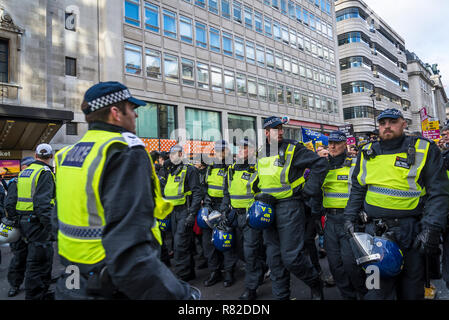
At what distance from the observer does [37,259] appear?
14.2 feet

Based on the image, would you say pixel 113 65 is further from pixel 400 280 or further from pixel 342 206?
pixel 400 280

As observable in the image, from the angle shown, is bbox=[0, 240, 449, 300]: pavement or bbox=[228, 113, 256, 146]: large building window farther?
bbox=[228, 113, 256, 146]: large building window

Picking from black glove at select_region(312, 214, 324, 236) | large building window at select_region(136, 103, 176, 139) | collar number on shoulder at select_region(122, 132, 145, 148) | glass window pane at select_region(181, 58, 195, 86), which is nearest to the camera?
collar number on shoulder at select_region(122, 132, 145, 148)

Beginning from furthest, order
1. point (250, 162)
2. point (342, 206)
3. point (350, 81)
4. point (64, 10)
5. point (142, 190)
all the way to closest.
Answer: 1. point (350, 81)
2. point (64, 10)
3. point (250, 162)
4. point (342, 206)
5. point (142, 190)

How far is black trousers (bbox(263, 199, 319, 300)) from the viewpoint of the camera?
3.75m

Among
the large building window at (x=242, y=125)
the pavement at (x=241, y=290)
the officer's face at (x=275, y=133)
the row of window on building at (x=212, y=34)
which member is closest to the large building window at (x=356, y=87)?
the row of window on building at (x=212, y=34)

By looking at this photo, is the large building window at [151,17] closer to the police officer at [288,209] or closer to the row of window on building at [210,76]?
the row of window on building at [210,76]

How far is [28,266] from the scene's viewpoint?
4.23 metres

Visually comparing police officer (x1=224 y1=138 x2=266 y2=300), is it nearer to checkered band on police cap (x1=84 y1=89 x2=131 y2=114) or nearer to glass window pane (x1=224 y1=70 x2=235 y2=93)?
checkered band on police cap (x1=84 y1=89 x2=131 y2=114)

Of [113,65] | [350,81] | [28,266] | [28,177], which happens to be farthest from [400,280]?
[350,81]

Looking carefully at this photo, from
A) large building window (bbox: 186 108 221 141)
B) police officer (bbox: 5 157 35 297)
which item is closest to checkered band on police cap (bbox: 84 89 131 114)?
police officer (bbox: 5 157 35 297)

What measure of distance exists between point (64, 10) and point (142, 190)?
1933cm

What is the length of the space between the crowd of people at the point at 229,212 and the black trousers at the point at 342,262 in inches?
Result: 0.5

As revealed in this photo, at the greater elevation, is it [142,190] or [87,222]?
[142,190]
